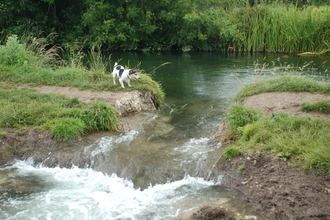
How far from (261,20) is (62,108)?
15631 millimetres

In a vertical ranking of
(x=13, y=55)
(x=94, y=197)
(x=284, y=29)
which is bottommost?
(x=94, y=197)

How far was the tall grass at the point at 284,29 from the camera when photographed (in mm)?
20297

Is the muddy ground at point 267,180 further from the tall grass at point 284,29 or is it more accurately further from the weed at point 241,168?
the tall grass at point 284,29

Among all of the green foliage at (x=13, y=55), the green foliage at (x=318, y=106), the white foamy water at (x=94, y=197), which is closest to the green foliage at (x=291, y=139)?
the green foliage at (x=318, y=106)

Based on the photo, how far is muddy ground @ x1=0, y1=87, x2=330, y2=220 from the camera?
5691 millimetres

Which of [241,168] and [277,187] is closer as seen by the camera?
[277,187]

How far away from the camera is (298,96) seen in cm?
941

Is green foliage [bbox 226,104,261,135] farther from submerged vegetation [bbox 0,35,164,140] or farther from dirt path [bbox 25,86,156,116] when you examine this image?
dirt path [bbox 25,86,156,116]

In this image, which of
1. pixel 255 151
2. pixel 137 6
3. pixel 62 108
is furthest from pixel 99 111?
pixel 137 6

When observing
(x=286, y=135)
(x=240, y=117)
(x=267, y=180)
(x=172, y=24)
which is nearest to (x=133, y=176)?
(x=267, y=180)

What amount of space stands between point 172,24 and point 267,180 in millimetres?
19875

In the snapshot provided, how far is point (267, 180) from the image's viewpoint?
6.32m

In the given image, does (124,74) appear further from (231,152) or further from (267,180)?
(267,180)

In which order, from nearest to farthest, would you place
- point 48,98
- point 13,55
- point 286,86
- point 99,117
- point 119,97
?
point 99,117 → point 286,86 → point 48,98 → point 119,97 → point 13,55
